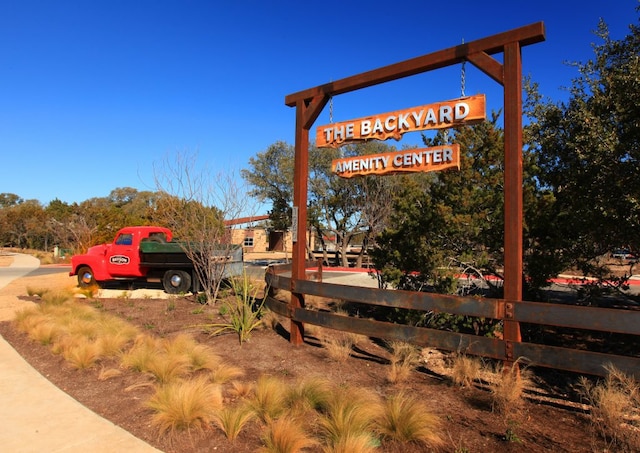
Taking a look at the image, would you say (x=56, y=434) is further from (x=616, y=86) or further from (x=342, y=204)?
(x=342, y=204)

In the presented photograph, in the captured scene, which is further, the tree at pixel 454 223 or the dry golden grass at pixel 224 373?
the tree at pixel 454 223

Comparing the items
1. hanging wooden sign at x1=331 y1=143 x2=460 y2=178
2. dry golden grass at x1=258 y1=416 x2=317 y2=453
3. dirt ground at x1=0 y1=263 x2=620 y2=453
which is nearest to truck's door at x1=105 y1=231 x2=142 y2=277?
dirt ground at x1=0 y1=263 x2=620 y2=453

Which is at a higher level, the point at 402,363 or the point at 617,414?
the point at 617,414

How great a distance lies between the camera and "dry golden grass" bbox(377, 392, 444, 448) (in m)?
3.42

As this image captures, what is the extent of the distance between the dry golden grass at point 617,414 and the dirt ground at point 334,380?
0.12 m

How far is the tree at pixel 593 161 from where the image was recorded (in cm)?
545

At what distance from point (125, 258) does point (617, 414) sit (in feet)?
46.2

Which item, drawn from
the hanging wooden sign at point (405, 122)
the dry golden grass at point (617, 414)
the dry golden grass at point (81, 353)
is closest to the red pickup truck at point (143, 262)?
the dry golden grass at point (81, 353)

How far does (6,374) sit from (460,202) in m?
7.11

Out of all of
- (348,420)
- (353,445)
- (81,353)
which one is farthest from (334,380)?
(81,353)

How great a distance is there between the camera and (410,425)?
3.49 m

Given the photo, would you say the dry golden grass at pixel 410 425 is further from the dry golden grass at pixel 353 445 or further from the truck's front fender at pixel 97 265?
the truck's front fender at pixel 97 265

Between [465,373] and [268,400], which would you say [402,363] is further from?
[268,400]

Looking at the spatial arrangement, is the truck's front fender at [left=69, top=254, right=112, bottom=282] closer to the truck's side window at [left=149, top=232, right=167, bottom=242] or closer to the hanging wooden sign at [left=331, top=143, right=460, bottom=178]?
the truck's side window at [left=149, top=232, right=167, bottom=242]
